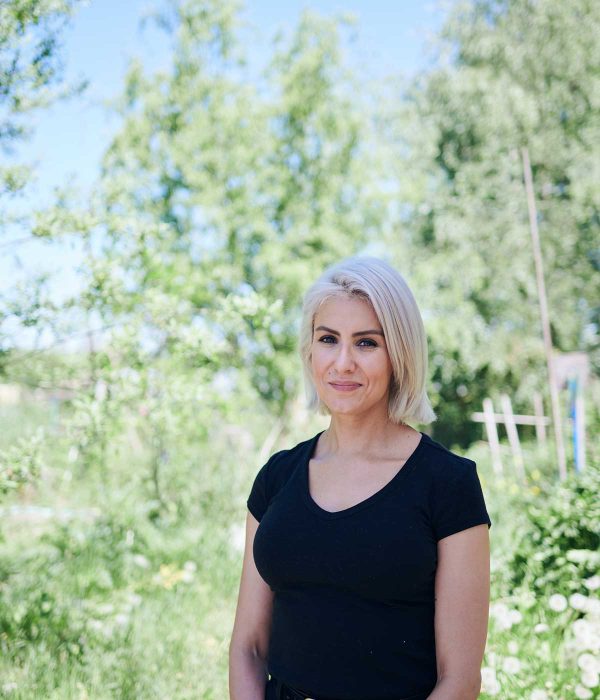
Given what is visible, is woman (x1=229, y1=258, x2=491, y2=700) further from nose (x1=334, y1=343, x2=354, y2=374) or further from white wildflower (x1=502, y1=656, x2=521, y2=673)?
white wildflower (x1=502, y1=656, x2=521, y2=673)

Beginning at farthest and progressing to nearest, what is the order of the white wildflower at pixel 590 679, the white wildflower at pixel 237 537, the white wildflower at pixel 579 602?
the white wildflower at pixel 237 537 → the white wildflower at pixel 579 602 → the white wildflower at pixel 590 679

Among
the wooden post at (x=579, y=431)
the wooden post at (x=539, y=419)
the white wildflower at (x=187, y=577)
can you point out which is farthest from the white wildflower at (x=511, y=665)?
the wooden post at (x=539, y=419)

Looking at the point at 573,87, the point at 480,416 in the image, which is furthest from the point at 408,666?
the point at 573,87

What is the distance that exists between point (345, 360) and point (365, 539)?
1.23ft

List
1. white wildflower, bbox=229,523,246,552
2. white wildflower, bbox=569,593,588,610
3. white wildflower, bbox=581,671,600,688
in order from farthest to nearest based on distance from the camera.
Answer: white wildflower, bbox=229,523,246,552
white wildflower, bbox=569,593,588,610
white wildflower, bbox=581,671,600,688

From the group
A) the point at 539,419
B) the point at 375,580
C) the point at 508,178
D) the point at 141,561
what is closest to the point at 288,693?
the point at 375,580

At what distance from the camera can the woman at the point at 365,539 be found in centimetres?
137

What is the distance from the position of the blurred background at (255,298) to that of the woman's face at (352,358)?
150cm

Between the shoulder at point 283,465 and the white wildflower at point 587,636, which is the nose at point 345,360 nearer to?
the shoulder at point 283,465

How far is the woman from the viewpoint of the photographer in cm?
137

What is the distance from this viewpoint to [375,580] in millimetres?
1382

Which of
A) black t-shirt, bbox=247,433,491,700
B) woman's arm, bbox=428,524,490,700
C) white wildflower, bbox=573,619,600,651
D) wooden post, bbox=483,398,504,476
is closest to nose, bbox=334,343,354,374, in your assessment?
black t-shirt, bbox=247,433,491,700

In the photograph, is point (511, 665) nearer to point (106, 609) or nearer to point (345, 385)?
point (345, 385)

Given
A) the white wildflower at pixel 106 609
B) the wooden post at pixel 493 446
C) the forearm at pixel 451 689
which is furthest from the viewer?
the wooden post at pixel 493 446
